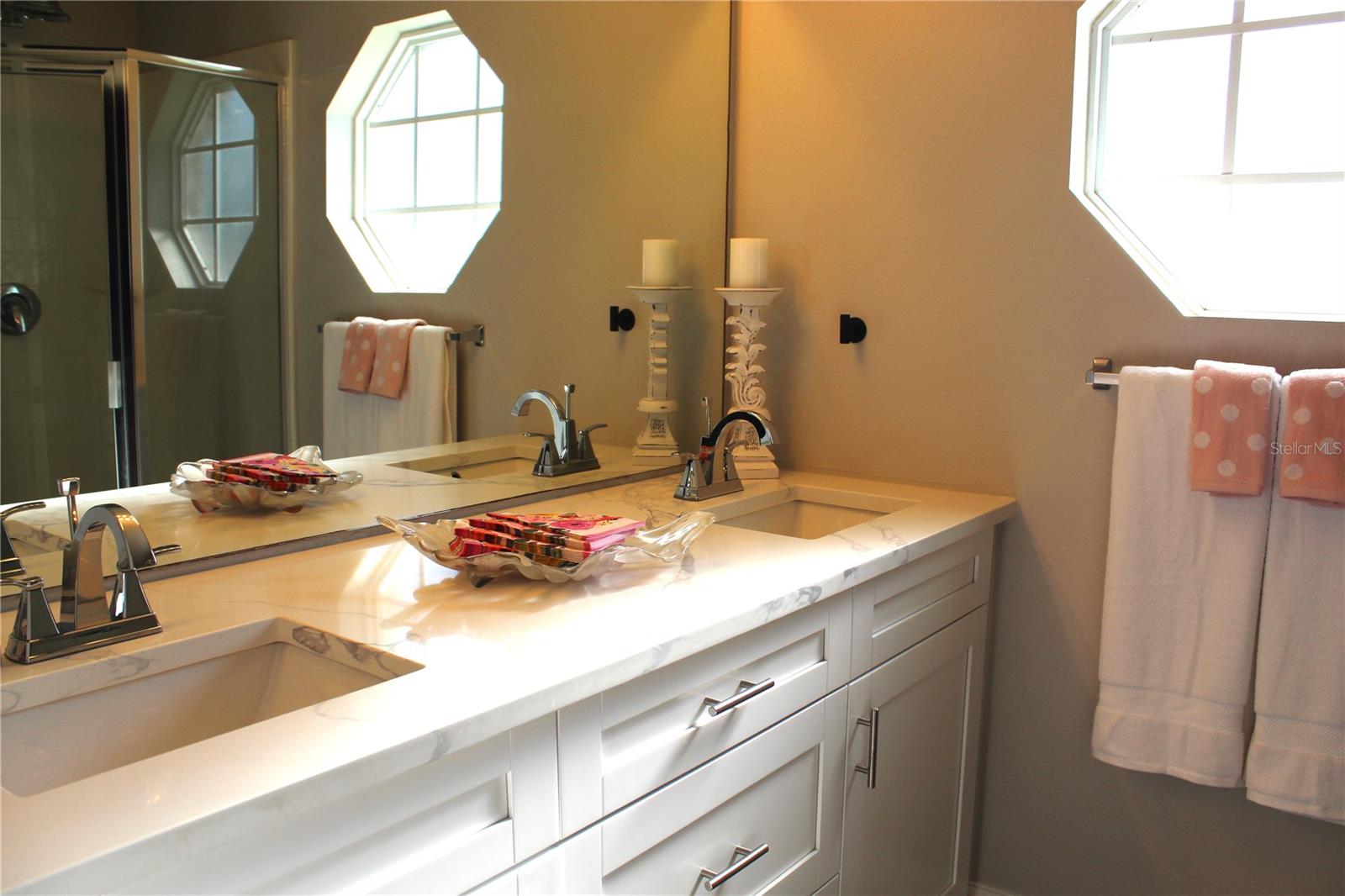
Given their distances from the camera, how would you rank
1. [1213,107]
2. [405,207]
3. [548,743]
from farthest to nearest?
[1213,107]
[405,207]
[548,743]

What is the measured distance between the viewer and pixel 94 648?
1170 mm

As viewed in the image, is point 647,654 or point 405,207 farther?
point 405,207

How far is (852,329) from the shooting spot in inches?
89.7

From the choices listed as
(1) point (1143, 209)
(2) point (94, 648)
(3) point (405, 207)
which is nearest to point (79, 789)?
(2) point (94, 648)

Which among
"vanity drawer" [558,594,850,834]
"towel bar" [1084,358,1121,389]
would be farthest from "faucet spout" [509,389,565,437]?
"towel bar" [1084,358,1121,389]

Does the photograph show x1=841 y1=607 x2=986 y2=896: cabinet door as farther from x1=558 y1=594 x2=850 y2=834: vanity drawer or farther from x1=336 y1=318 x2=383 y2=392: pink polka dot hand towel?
x1=336 y1=318 x2=383 y2=392: pink polka dot hand towel

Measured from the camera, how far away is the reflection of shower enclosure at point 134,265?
1.24 metres

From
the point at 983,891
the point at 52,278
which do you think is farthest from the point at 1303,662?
the point at 52,278

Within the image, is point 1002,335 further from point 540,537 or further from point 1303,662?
point 540,537

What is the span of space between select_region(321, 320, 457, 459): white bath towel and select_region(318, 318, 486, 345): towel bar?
1 cm

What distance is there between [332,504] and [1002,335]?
4.32 ft

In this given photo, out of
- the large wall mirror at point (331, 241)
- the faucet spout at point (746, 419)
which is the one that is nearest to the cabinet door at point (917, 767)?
the faucet spout at point (746, 419)

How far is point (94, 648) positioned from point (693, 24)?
1.77 m

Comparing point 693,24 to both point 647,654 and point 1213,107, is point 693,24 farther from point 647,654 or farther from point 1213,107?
point 647,654
